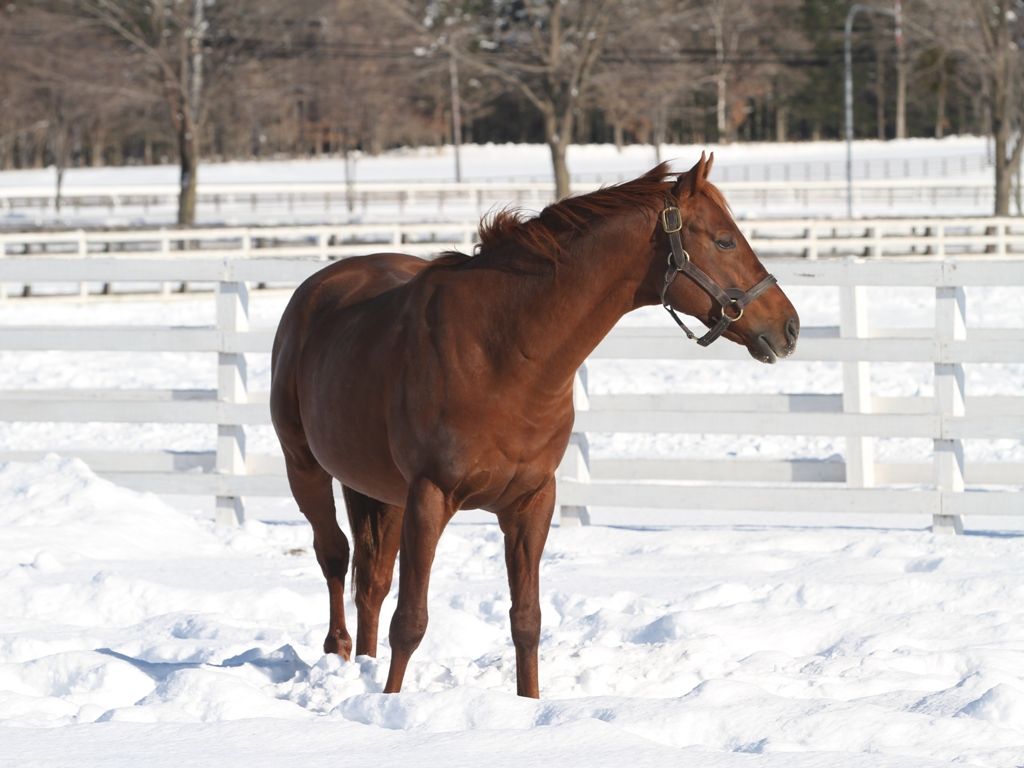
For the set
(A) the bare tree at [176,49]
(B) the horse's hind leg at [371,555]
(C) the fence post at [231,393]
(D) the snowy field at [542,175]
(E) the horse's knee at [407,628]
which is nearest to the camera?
(E) the horse's knee at [407,628]

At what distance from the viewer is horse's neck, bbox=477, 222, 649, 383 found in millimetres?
4527

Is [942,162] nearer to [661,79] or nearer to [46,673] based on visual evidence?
[661,79]

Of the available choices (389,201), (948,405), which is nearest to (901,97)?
(389,201)

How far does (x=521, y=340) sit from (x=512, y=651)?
148 centimetres

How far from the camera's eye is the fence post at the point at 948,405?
7926mm

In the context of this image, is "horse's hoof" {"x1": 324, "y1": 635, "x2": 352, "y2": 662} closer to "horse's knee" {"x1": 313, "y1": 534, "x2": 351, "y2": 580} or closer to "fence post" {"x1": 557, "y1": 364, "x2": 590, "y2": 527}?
"horse's knee" {"x1": 313, "y1": 534, "x2": 351, "y2": 580}

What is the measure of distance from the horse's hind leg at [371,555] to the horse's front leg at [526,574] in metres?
0.77

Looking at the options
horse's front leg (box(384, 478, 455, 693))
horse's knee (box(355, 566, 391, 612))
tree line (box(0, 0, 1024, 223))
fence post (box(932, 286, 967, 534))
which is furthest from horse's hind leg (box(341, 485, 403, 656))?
tree line (box(0, 0, 1024, 223))

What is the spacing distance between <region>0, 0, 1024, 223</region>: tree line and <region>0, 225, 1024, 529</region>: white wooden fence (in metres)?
27.7

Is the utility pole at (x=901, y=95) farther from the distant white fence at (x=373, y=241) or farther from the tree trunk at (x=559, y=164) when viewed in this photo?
the distant white fence at (x=373, y=241)

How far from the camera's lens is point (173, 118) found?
37.9 m

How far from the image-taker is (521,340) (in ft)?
14.9

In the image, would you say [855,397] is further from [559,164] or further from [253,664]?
[559,164]

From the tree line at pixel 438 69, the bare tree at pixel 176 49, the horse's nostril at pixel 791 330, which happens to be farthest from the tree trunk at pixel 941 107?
the horse's nostril at pixel 791 330
